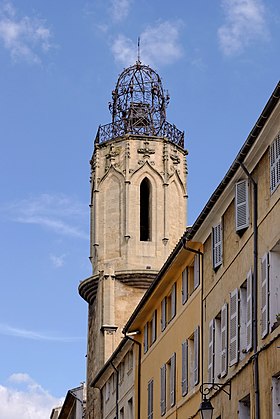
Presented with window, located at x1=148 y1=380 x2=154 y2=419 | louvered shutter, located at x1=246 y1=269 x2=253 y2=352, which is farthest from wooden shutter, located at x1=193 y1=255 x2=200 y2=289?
window, located at x1=148 y1=380 x2=154 y2=419

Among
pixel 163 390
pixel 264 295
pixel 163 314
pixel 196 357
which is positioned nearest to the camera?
pixel 264 295

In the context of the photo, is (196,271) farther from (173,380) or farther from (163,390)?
(163,390)

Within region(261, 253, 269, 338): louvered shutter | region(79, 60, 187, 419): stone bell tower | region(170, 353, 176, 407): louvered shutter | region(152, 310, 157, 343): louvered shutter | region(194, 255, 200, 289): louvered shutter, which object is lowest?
region(261, 253, 269, 338): louvered shutter

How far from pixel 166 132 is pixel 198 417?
38.9 metres

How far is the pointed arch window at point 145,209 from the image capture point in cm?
6988

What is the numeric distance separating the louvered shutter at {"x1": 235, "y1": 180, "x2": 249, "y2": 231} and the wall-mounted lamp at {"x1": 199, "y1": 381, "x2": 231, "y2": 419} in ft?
13.5

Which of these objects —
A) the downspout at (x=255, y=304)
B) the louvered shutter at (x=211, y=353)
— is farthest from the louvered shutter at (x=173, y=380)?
the downspout at (x=255, y=304)

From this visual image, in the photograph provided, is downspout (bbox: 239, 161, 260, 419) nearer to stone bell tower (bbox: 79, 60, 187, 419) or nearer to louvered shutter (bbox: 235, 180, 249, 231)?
louvered shutter (bbox: 235, 180, 249, 231)

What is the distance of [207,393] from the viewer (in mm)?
31875

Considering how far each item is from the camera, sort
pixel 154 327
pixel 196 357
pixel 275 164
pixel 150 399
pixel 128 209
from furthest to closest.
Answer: pixel 128 209
pixel 154 327
pixel 150 399
pixel 196 357
pixel 275 164

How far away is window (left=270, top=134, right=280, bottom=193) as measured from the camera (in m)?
25.2

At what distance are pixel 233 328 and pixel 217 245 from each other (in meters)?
3.57

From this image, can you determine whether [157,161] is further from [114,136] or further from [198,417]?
[198,417]

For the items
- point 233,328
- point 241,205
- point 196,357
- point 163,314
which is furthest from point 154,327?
point 241,205
